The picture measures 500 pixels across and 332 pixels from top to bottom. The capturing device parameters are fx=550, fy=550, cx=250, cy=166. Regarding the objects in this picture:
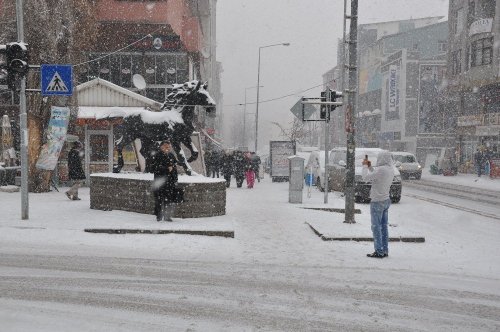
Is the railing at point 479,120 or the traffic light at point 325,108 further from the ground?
the railing at point 479,120

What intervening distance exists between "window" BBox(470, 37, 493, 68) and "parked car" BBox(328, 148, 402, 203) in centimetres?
2511

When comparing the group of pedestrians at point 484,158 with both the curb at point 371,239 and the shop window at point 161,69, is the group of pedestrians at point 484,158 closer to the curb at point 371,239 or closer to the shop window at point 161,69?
the shop window at point 161,69

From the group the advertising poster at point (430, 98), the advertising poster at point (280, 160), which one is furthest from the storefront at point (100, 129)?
the advertising poster at point (430, 98)

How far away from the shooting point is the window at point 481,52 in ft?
138

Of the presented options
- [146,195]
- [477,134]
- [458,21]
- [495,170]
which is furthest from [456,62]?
[146,195]

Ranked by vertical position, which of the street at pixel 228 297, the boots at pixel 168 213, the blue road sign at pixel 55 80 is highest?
the blue road sign at pixel 55 80

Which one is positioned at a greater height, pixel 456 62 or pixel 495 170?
pixel 456 62

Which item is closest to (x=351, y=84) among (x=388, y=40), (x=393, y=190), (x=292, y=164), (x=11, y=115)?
(x=292, y=164)

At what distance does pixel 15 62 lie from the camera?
35.5 feet

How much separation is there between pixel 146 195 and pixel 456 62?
139 feet

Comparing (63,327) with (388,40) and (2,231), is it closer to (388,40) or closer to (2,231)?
(2,231)

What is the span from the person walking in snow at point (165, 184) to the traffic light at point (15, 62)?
3.13 meters

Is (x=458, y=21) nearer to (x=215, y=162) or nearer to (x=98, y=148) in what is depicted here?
(x=215, y=162)

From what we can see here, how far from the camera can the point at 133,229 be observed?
10.4 meters
